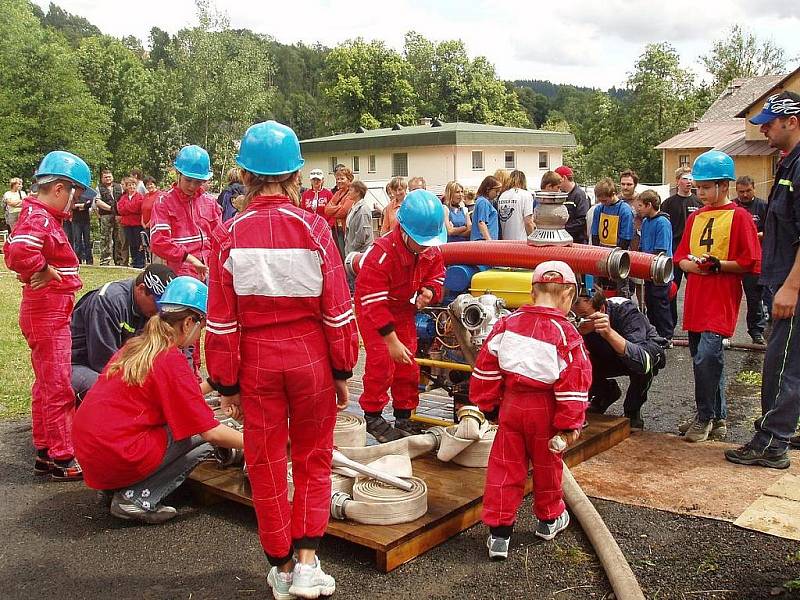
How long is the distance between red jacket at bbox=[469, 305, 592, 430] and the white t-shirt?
19.7 feet

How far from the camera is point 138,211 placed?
14.8 meters

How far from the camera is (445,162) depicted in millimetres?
40094

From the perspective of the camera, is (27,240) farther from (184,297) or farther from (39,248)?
(184,297)

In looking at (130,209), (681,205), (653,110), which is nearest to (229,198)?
(130,209)

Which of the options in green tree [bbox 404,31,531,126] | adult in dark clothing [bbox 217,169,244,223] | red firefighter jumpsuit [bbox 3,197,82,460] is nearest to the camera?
red firefighter jumpsuit [bbox 3,197,82,460]

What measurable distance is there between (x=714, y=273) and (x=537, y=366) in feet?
7.34

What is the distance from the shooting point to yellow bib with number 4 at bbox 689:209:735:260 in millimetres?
5326

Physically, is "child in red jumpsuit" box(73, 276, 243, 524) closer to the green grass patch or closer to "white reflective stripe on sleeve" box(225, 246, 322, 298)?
"white reflective stripe on sleeve" box(225, 246, 322, 298)

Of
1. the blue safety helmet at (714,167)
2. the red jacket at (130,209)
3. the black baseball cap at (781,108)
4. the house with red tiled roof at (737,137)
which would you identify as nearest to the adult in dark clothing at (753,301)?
the blue safety helmet at (714,167)

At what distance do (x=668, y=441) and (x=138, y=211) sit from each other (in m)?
11.9

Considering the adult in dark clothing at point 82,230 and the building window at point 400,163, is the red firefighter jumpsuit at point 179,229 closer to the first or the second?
the adult in dark clothing at point 82,230

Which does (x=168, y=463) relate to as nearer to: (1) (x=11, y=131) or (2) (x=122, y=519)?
(2) (x=122, y=519)

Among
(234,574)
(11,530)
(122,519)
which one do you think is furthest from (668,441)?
(11,530)

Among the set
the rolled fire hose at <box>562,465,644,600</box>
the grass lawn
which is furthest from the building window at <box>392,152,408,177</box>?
the rolled fire hose at <box>562,465,644,600</box>
